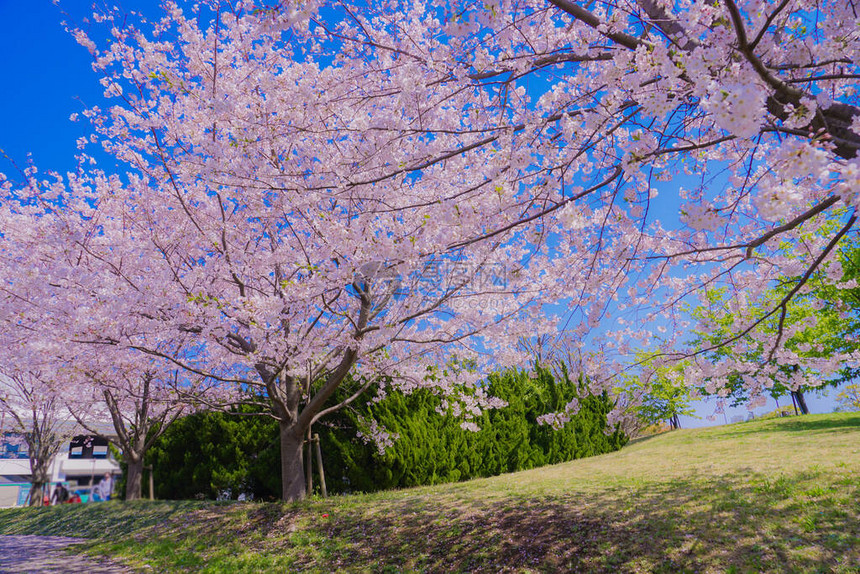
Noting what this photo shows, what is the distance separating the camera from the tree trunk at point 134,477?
37.6 ft

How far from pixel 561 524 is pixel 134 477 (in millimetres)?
10583

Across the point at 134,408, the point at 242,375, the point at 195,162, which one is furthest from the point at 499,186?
the point at 134,408

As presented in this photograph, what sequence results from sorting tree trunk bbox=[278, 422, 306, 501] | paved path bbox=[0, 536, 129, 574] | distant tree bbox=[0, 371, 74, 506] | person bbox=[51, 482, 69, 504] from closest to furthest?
paved path bbox=[0, 536, 129, 574]
tree trunk bbox=[278, 422, 306, 501]
distant tree bbox=[0, 371, 74, 506]
person bbox=[51, 482, 69, 504]

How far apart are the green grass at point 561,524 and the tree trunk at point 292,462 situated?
0.32m

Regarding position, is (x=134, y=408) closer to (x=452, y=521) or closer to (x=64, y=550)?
(x=64, y=550)

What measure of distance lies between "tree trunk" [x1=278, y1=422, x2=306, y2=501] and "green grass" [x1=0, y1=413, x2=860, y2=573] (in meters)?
0.32

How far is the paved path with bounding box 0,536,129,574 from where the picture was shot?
6.43 metres

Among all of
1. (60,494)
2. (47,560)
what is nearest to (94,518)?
(47,560)

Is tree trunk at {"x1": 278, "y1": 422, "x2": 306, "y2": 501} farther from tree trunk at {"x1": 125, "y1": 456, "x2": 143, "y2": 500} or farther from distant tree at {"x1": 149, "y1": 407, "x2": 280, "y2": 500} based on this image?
tree trunk at {"x1": 125, "y1": 456, "x2": 143, "y2": 500}

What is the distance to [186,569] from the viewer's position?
240 inches

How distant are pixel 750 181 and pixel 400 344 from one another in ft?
18.4

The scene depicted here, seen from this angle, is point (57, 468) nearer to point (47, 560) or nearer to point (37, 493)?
point (37, 493)

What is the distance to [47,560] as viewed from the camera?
23.6 feet

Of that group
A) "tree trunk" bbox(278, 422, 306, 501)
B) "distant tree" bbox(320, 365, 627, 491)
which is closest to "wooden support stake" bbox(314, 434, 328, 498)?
"distant tree" bbox(320, 365, 627, 491)
